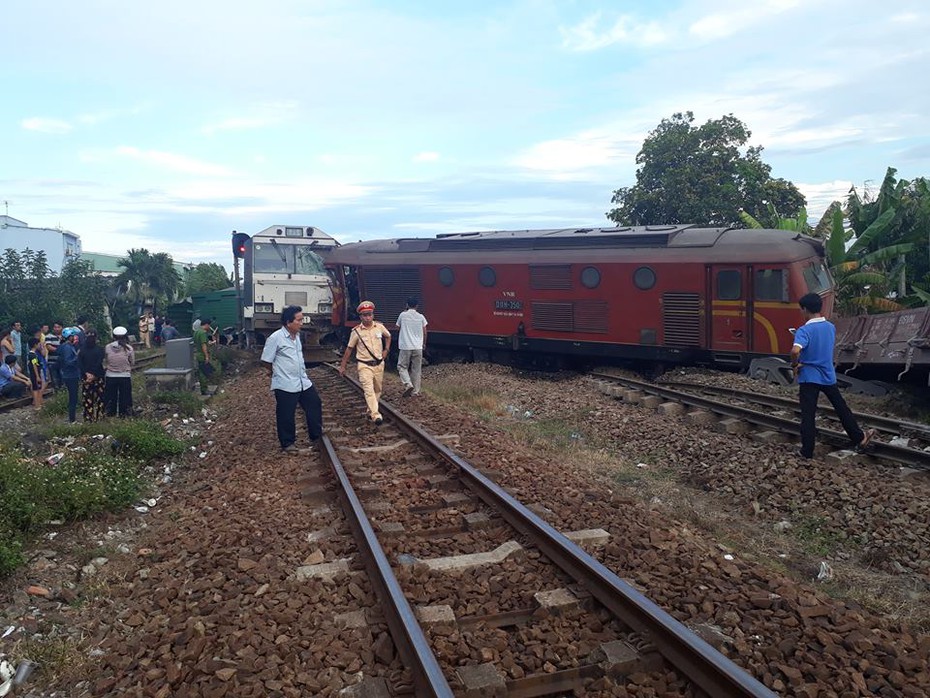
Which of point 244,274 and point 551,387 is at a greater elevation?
point 244,274

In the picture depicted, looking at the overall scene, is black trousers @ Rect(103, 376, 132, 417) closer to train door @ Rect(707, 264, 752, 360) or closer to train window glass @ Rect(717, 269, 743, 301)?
train door @ Rect(707, 264, 752, 360)

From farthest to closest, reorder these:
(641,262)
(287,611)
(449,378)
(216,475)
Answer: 1. (449,378)
2. (641,262)
3. (216,475)
4. (287,611)

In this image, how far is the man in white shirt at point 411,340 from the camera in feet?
38.1

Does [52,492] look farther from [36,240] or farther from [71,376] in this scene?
[36,240]

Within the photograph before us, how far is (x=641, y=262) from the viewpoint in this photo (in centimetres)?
1491

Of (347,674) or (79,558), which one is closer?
(347,674)

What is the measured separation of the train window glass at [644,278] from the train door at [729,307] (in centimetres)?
112

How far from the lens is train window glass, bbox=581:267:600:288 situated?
51.0 feet

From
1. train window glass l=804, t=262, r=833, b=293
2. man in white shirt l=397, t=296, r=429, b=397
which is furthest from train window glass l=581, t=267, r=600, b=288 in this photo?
man in white shirt l=397, t=296, r=429, b=397

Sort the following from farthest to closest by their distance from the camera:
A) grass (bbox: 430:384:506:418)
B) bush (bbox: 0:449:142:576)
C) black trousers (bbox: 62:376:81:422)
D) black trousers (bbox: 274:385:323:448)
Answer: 1. black trousers (bbox: 62:376:81:422)
2. grass (bbox: 430:384:506:418)
3. black trousers (bbox: 274:385:323:448)
4. bush (bbox: 0:449:142:576)

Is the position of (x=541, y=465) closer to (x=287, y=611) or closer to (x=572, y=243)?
(x=287, y=611)

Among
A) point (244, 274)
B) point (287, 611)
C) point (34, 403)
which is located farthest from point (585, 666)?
point (244, 274)

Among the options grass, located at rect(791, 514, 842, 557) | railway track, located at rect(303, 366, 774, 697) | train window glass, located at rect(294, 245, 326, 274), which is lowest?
grass, located at rect(791, 514, 842, 557)

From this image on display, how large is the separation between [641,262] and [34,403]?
12304 mm
